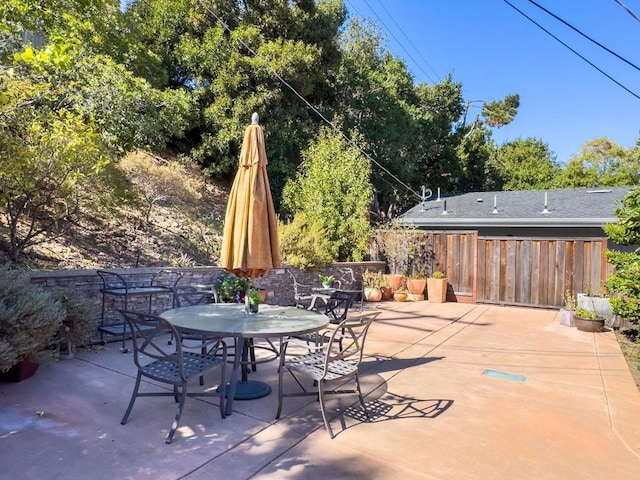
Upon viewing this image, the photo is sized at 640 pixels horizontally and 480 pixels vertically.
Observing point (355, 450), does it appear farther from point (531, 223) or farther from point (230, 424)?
point (531, 223)

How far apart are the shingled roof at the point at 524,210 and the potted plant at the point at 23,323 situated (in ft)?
30.0

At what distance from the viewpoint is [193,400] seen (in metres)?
3.71

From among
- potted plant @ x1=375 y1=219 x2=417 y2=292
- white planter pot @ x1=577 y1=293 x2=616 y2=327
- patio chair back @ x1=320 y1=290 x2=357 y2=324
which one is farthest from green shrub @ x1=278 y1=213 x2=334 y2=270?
white planter pot @ x1=577 y1=293 x2=616 y2=327

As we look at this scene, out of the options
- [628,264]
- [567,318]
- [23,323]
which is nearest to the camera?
[23,323]

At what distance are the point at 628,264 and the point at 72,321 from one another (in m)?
6.67

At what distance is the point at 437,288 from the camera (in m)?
10.2

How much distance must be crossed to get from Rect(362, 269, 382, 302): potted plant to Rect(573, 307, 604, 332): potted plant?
401 centimetres

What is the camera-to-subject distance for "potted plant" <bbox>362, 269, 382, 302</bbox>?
390 inches

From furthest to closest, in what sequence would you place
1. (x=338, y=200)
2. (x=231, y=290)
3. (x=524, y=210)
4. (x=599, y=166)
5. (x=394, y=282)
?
(x=599, y=166) → (x=524, y=210) → (x=338, y=200) → (x=394, y=282) → (x=231, y=290)

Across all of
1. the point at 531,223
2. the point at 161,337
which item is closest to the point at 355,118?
the point at 531,223

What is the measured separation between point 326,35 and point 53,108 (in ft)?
29.5

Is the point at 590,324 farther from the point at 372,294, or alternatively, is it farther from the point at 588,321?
the point at 372,294

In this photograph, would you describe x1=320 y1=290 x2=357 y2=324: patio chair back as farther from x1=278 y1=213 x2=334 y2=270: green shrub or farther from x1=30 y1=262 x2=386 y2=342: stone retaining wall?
x1=278 y1=213 x2=334 y2=270: green shrub

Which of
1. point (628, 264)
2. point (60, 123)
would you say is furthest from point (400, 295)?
point (60, 123)
